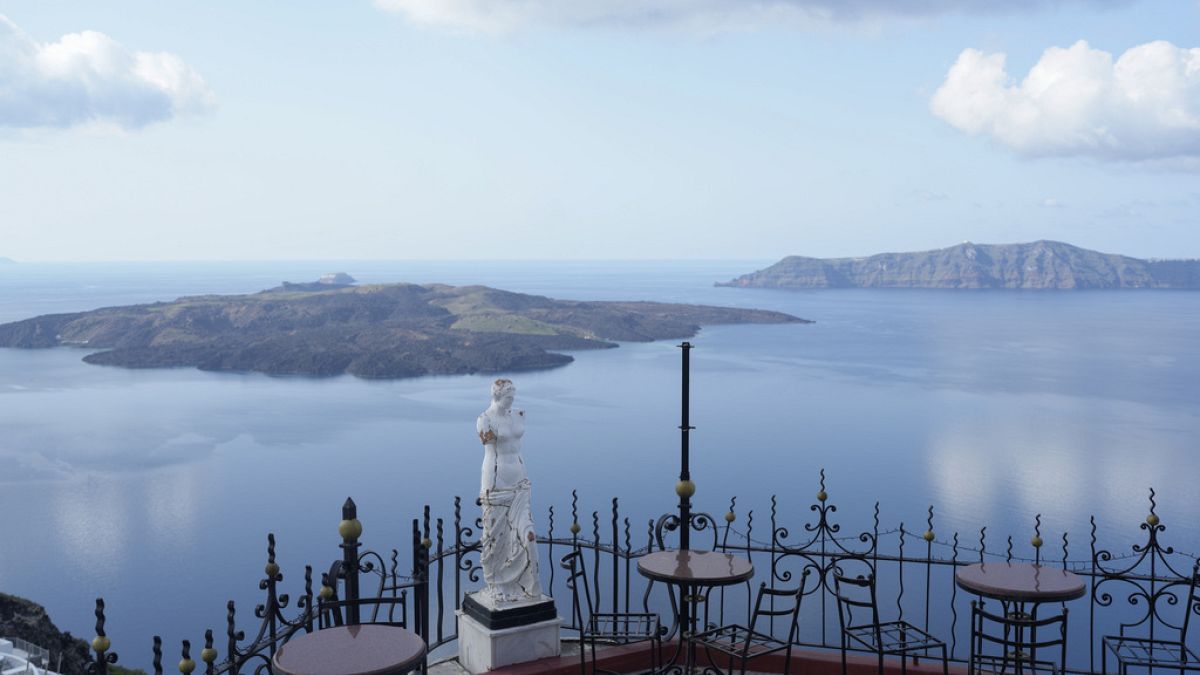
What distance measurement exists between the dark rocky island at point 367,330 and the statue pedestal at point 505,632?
375 feet

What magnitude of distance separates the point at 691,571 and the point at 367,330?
14676 cm

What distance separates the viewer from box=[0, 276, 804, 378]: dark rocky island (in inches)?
5010

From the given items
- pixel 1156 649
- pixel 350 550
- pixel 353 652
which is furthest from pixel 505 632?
pixel 1156 649

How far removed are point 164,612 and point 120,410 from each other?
55.1 metres

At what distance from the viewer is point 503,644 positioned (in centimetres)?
808

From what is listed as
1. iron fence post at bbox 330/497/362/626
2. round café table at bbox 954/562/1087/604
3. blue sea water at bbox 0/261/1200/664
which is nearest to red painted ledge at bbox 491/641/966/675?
round café table at bbox 954/562/1087/604

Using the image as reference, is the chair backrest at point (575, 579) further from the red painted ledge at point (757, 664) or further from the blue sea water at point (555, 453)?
the blue sea water at point (555, 453)

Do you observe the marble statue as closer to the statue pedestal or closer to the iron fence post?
the statue pedestal

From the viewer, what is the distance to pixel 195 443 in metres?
79.2

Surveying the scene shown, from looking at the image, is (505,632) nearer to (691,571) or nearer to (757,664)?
(691,571)

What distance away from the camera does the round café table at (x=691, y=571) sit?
7309 mm

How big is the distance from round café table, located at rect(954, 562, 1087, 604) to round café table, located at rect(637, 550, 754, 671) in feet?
5.28

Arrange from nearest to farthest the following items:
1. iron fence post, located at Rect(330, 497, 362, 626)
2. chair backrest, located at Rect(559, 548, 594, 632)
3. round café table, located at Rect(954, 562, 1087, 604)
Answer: iron fence post, located at Rect(330, 497, 362, 626) → round café table, located at Rect(954, 562, 1087, 604) → chair backrest, located at Rect(559, 548, 594, 632)

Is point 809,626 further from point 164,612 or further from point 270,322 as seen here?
point 270,322
